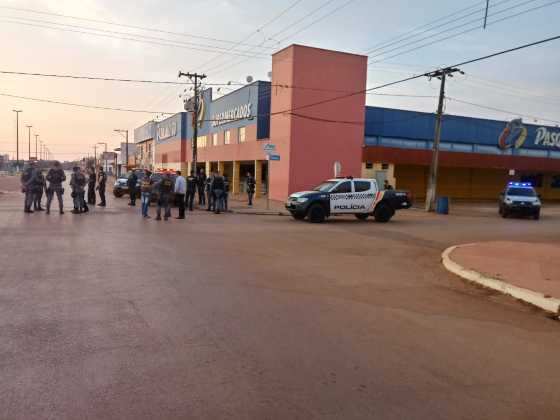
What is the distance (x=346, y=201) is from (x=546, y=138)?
3717cm

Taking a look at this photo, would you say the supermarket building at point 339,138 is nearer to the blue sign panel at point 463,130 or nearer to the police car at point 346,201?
the blue sign panel at point 463,130

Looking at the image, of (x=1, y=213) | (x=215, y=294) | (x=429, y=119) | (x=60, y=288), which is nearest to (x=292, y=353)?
(x=215, y=294)

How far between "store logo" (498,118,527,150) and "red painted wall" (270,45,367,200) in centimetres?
1977

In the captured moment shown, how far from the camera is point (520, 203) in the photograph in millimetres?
25047

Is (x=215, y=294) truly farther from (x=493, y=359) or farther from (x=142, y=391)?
(x=493, y=359)

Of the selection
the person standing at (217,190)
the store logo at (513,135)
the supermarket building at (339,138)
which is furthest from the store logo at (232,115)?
the store logo at (513,135)

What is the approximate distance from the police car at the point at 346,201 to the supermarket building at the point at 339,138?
18.6 ft

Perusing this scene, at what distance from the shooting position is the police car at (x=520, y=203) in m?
25.1

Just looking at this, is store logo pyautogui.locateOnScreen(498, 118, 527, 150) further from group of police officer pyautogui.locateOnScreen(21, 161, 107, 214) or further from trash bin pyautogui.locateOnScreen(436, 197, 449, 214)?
group of police officer pyautogui.locateOnScreen(21, 161, 107, 214)

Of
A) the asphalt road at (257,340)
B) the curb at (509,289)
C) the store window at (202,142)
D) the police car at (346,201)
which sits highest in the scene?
the store window at (202,142)

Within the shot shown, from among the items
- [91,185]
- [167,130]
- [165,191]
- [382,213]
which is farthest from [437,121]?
[167,130]

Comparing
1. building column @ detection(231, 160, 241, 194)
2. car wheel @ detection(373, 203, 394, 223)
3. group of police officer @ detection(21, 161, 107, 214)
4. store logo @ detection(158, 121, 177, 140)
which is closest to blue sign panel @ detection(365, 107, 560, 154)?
building column @ detection(231, 160, 241, 194)

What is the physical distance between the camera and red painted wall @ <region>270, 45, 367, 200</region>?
97.1ft

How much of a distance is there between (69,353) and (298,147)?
1010 inches
